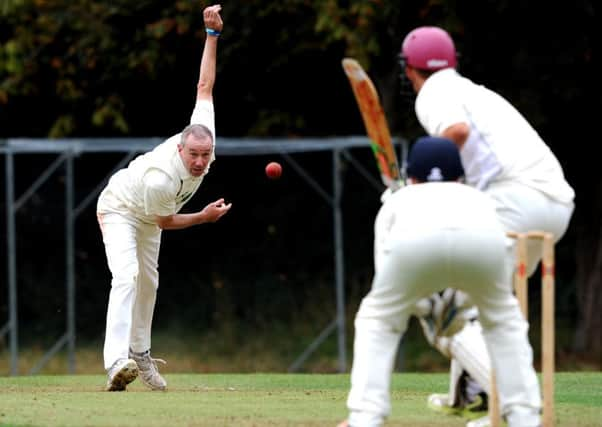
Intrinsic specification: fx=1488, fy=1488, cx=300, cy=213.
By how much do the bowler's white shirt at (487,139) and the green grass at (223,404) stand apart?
1.32m

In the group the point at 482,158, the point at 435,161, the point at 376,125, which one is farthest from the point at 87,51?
the point at 435,161

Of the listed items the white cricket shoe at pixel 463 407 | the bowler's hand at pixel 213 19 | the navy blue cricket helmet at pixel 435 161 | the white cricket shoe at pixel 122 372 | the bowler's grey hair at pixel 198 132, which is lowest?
the white cricket shoe at pixel 122 372

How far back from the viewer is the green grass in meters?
7.14

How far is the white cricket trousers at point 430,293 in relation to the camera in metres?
5.71

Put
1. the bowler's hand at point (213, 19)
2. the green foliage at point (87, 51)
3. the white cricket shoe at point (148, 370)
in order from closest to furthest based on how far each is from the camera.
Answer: the white cricket shoe at point (148, 370)
the bowler's hand at point (213, 19)
the green foliage at point (87, 51)

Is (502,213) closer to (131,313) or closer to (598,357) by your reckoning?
(131,313)

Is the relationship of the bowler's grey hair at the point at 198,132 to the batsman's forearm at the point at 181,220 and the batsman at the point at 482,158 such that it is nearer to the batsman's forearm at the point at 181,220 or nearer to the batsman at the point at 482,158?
the batsman's forearm at the point at 181,220

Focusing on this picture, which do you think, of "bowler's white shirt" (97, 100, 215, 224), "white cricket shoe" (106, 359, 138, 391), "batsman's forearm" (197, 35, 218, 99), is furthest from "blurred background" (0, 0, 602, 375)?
"white cricket shoe" (106, 359, 138, 391)

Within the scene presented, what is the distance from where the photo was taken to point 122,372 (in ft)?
28.3

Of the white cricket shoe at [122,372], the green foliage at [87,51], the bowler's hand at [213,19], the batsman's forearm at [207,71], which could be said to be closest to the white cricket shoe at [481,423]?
the white cricket shoe at [122,372]

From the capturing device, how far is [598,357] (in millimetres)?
17938

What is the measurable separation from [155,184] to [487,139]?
290 cm

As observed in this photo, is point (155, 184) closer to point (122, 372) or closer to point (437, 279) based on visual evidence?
point (122, 372)

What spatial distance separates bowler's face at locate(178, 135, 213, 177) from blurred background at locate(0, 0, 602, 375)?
808 cm
